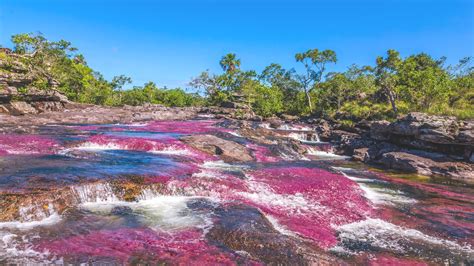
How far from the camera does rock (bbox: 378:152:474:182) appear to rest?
27.9 metres

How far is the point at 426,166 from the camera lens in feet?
96.5

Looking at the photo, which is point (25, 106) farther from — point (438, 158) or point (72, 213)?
point (438, 158)

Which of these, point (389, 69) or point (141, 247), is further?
point (389, 69)

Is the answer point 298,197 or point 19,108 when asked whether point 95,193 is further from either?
point 19,108

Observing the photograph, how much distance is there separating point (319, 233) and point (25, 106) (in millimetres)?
53289

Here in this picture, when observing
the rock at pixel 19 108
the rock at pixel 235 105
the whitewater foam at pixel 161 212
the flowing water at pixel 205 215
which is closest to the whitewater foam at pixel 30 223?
the flowing water at pixel 205 215

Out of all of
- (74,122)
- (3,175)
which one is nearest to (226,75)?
(74,122)

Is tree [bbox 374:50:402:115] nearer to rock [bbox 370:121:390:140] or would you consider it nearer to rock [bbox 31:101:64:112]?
rock [bbox 370:121:390:140]

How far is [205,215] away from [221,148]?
1516 cm

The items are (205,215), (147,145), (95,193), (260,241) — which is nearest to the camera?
(260,241)

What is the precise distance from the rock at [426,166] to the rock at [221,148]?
611 inches

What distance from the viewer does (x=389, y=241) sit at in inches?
462

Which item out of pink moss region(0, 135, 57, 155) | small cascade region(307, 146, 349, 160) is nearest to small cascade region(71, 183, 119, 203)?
pink moss region(0, 135, 57, 155)

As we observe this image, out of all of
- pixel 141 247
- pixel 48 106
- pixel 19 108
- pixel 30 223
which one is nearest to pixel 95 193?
pixel 30 223
